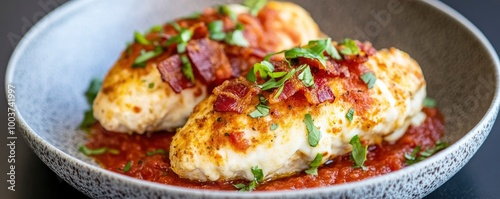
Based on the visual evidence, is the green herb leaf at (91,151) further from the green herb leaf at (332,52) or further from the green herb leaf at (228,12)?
the green herb leaf at (332,52)

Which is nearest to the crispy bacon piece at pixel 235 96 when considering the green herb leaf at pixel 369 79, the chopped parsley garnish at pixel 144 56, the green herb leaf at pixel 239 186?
the green herb leaf at pixel 239 186

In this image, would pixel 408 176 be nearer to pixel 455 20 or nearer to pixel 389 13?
pixel 455 20

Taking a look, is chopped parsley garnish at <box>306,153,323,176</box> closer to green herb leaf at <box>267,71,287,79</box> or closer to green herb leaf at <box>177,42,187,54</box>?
green herb leaf at <box>267,71,287,79</box>

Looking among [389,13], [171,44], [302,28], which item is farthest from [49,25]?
[389,13]

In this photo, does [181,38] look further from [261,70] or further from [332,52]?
[332,52]

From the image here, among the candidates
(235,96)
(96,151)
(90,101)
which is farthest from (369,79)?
(90,101)

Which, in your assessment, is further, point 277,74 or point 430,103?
point 430,103
